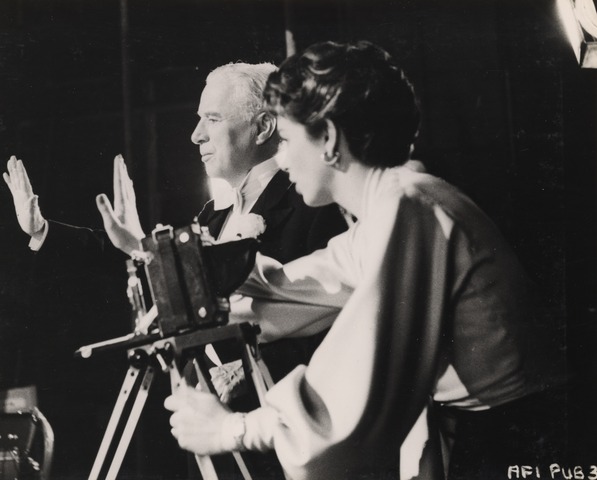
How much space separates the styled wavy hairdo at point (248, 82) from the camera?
2156 millimetres

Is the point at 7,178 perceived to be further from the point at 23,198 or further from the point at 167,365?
the point at 167,365

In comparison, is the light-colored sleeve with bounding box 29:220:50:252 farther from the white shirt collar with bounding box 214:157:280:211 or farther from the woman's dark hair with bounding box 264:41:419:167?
the woman's dark hair with bounding box 264:41:419:167

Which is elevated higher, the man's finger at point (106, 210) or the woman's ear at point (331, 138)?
the woman's ear at point (331, 138)

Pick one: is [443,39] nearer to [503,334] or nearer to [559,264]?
[559,264]

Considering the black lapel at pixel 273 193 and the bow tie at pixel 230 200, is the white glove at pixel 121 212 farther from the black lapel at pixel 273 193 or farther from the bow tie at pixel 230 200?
the black lapel at pixel 273 193

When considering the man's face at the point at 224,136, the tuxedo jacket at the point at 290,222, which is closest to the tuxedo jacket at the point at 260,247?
the tuxedo jacket at the point at 290,222

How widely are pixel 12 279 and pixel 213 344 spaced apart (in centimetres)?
73

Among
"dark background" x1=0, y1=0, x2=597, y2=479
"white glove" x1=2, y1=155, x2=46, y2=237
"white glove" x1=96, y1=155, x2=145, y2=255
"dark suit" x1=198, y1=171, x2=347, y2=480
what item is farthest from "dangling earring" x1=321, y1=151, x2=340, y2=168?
"white glove" x1=2, y1=155, x2=46, y2=237

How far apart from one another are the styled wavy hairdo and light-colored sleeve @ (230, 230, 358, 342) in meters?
0.47

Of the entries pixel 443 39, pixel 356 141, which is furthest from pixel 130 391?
pixel 443 39

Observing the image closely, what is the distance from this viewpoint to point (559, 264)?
2.08 metres

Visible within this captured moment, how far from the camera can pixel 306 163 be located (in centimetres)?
202

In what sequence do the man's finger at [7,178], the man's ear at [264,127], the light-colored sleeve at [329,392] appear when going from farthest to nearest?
1. the man's finger at [7,178]
2. the man's ear at [264,127]
3. the light-colored sleeve at [329,392]

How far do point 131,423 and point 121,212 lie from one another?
2.11ft
